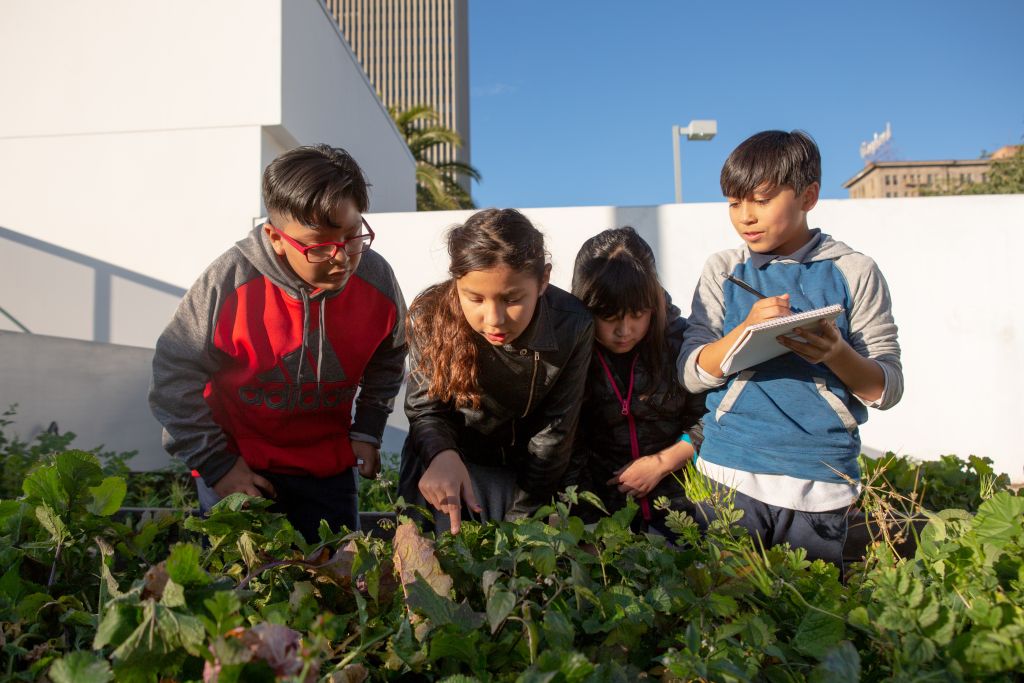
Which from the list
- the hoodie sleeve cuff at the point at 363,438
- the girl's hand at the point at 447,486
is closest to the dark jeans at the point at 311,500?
the hoodie sleeve cuff at the point at 363,438

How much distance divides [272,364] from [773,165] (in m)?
1.61

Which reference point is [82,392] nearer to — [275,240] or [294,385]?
[294,385]

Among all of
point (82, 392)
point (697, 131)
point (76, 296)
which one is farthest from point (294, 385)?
point (697, 131)

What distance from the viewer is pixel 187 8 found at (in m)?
6.88

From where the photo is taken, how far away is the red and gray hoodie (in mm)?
2064

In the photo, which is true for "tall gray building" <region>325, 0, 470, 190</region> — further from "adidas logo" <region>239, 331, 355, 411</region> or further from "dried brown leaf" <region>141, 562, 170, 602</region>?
"dried brown leaf" <region>141, 562, 170, 602</region>

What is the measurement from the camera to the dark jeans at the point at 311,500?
7.64ft

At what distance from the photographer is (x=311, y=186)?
6.70 feet

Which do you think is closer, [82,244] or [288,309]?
[288,309]

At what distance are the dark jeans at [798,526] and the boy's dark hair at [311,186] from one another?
4.37ft

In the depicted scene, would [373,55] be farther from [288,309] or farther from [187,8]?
[288,309]

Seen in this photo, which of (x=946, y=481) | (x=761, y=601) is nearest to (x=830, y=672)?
(x=761, y=601)

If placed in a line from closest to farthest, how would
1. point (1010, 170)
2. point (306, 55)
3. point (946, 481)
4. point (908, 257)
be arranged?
point (946, 481) → point (908, 257) → point (306, 55) → point (1010, 170)

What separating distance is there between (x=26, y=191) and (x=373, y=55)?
8589cm
